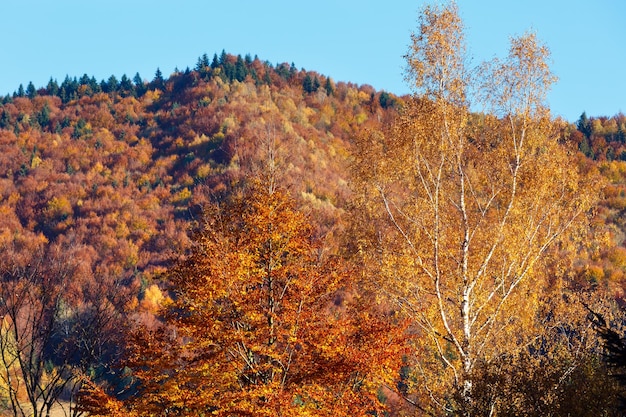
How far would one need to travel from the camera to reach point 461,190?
67.9ft

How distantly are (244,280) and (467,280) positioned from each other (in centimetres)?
671

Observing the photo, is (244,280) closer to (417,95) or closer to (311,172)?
(417,95)

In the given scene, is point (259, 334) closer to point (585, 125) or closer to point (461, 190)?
point (461, 190)

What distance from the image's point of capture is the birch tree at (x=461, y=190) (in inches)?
813

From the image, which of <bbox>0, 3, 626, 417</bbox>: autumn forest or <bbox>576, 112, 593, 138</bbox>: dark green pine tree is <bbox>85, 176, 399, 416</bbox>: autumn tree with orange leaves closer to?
<bbox>0, 3, 626, 417</bbox>: autumn forest

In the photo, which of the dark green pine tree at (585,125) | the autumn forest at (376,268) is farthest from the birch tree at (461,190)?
the dark green pine tree at (585,125)

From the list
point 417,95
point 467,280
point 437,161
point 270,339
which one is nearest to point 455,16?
point 417,95

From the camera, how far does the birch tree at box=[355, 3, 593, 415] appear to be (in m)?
20.7

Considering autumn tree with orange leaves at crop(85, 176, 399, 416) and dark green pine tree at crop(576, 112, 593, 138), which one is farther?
dark green pine tree at crop(576, 112, 593, 138)

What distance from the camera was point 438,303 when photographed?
2038 cm

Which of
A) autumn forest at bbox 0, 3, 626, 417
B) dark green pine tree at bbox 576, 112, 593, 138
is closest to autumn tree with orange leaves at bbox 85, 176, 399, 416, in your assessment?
autumn forest at bbox 0, 3, 626, 417

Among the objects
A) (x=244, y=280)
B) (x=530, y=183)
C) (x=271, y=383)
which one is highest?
(x=530, y=183)

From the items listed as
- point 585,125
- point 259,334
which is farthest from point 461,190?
point 585,125

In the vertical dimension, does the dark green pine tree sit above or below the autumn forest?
above
